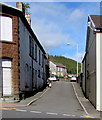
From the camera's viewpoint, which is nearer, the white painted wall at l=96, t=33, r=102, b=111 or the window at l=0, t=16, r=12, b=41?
the white painted wall at l=96, t=33, r=102, b=111

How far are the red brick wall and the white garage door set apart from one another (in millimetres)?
318

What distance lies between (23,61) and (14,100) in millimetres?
4348

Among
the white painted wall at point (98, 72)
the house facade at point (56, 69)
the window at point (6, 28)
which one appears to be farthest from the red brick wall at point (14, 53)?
the house facade at point (56, 69)

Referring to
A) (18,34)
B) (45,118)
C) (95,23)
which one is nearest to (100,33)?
(95,23)

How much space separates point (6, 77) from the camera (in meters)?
18.0

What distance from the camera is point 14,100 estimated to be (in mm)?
17328

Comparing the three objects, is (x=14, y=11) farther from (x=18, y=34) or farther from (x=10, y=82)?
(x=10, y=82)

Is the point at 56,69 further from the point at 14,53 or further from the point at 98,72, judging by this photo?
the point at 98,72

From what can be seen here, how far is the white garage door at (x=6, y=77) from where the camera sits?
1783cm

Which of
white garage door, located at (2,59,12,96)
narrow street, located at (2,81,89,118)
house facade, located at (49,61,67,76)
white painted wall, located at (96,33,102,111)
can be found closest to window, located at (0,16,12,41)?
white garage door, located at (2,59,12,96)

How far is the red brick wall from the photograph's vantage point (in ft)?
58.6

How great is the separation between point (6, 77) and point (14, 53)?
6.60 ft

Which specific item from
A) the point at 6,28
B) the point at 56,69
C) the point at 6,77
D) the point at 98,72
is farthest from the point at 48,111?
the point at 56,69

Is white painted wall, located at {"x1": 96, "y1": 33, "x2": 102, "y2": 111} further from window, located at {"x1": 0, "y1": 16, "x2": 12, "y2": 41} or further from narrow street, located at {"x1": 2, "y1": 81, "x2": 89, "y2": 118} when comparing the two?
window, located at {"x1": 0, "y1": 16, "x2": 12, "y2": 41}
